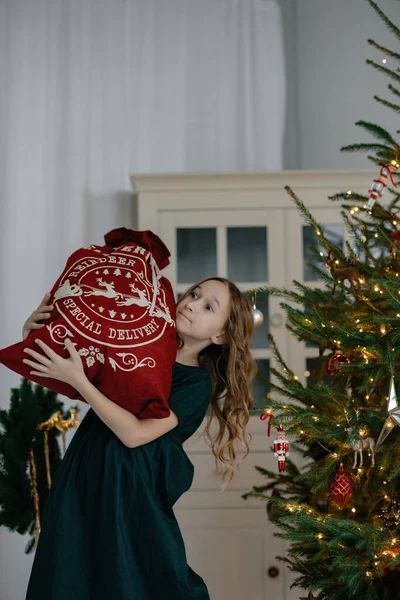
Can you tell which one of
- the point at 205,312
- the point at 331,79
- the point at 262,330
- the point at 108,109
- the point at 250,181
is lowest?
the point at 262,330

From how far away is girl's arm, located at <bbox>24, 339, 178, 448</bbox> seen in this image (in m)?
1.30

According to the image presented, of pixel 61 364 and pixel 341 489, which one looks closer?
pixel 61 364

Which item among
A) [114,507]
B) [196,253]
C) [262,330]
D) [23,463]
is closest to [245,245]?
[196,253]

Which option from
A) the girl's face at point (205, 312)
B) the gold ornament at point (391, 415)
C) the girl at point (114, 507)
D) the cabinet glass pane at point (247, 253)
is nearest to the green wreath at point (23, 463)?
the girl at point (114, 507)

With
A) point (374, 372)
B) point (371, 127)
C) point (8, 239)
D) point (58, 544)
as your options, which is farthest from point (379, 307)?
point (8, 239)

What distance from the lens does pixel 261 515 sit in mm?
2396

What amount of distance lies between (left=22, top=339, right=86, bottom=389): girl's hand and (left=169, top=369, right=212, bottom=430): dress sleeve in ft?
0.85

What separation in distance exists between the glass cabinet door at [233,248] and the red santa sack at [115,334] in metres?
1.05

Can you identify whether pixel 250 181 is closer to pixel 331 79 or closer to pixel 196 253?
pixel 196 253

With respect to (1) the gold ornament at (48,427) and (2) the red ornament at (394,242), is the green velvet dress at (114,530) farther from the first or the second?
(2) the red ornament at (394,242)

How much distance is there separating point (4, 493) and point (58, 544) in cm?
63

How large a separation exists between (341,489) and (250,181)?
4.44 feet

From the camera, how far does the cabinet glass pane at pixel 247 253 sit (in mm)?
2486

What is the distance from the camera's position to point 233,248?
8.18ft
